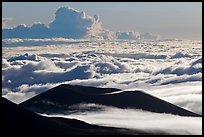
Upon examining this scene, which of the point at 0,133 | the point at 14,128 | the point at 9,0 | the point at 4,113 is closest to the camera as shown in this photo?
the point at 9,0

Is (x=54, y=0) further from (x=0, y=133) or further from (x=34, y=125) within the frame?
(x=34, y=125)

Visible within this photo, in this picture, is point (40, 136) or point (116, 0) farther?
point (40, 136)

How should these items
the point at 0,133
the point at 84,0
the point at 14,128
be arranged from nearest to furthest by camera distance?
the point at 84,0
the point at 0,133
the point at 14,128

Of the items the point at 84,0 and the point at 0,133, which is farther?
the point at 0,133

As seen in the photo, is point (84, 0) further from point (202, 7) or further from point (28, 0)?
point (202, 7)

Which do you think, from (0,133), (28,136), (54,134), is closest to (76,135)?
(54,134)

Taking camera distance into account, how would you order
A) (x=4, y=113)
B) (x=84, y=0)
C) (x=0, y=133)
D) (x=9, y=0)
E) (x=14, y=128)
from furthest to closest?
(x=4, y=113) < (x=14, y=128) < (x=0, y=133) < (x=9, y=0) < (x=84, y=0)

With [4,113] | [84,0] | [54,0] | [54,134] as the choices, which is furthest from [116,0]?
[4,113]

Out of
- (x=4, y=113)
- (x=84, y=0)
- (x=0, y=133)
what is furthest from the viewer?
(x=4, y=113)

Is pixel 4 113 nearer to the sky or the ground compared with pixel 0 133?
nearer to the sky
